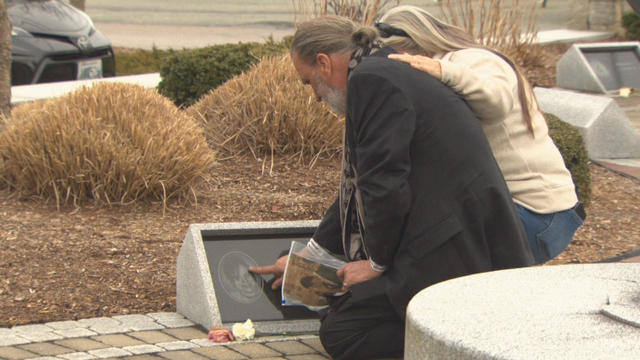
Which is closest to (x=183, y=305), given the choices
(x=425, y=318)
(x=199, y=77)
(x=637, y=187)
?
(x=425, y=318)

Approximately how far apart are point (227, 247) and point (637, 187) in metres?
3.60

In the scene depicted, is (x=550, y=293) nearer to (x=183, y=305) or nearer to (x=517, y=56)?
(x=183, y=305)

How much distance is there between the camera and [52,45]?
32.3 feet

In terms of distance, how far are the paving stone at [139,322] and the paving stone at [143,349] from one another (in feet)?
0.85

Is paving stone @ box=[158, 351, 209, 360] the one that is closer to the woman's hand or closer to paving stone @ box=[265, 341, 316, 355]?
paving stone @ box=[265, 341, 316, 355]

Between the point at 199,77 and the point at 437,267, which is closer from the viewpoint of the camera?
the point at 437,267

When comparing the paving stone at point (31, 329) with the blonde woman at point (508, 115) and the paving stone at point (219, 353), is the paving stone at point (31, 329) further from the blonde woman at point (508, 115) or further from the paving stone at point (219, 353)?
the blonde woman at point (508, 115)

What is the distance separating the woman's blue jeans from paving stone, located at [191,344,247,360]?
48.5 inches

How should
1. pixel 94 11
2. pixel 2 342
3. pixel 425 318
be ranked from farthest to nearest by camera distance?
pixel 94 11, pixel 2 342, pixel 425 318

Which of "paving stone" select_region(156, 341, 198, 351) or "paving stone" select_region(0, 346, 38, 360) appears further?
"paving stone" select_region(156, 341, 198, 351)

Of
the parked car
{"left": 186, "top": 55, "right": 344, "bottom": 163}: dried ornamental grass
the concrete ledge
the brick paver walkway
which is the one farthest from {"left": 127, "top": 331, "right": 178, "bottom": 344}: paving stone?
the parked car

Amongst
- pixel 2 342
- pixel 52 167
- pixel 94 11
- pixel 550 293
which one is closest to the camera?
pixel 550 293

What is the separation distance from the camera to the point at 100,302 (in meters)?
4.46

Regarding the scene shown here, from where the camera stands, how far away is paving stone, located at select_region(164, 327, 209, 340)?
407 centimetres
